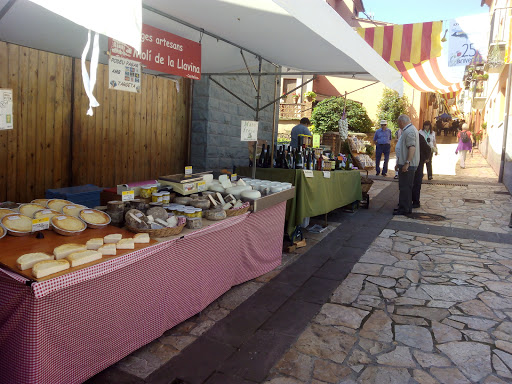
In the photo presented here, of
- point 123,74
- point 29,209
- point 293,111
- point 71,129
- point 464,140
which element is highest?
point 293,111

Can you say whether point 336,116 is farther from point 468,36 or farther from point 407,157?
point 407,157

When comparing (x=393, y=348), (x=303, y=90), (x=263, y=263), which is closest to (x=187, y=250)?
(x=263, y=263)

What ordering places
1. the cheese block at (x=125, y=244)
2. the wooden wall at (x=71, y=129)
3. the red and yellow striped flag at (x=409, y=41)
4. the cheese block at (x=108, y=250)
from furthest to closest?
1. the red and yellow striped flag at (x=409, y=41)
2. the wooden wall at (x=71, y=129)
3. the cheese block at (x=125, y=244)
4. the cheese block at (x=108, y=250)

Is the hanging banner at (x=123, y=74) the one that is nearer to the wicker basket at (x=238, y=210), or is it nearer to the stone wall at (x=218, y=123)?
the wicker basket at (x=238, y=210)

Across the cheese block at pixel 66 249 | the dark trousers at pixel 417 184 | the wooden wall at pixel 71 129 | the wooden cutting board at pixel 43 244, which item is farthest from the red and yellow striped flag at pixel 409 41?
the cheese block at pixel 66 249

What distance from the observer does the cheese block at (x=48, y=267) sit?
1930mm

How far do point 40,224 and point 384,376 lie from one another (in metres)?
2.43

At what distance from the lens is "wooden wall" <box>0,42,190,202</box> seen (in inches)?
168

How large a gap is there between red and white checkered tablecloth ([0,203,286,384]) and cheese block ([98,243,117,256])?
0.07 meters

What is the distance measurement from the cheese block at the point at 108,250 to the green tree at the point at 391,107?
2167 cm

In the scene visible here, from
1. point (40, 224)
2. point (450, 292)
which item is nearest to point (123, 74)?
point (40, 224)

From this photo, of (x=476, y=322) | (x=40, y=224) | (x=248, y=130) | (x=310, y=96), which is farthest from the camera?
(x=310, y=96)

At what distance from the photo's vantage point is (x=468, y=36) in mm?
8602

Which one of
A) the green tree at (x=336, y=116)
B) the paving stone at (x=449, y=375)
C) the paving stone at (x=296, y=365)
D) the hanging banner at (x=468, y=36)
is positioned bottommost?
the paving stone at (x=296, y=365)
